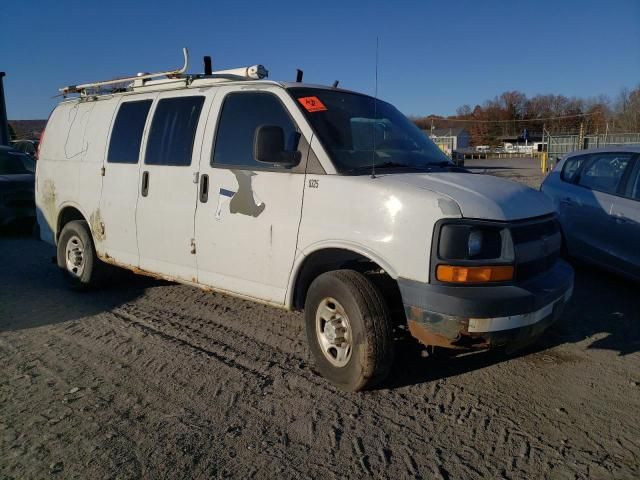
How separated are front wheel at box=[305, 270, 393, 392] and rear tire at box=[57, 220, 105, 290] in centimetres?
321

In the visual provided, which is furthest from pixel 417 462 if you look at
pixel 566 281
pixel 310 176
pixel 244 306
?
pixel 244 306

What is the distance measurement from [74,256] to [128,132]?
1.76 metres

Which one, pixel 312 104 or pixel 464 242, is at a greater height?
pixel 312 104

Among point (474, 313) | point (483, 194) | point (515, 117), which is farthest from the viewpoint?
point (515, 117)

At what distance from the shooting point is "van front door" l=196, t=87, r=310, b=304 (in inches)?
148

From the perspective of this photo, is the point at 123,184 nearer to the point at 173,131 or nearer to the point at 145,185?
the point at 145,185

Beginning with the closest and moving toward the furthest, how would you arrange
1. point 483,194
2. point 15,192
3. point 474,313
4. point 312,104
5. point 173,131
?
point 474,313
point 483,194
point 312,104
point 173,131
point 15,192

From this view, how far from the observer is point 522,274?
3.24m

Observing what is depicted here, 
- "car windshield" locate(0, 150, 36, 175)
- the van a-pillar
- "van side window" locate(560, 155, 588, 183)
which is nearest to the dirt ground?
"van side window" locate(560, 155, 588, 183)

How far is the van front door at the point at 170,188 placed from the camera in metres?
4.45

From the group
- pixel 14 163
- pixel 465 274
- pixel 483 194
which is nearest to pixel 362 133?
pixel 483 194

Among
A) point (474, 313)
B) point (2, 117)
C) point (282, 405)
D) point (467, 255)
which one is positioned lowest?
point (282, 405)

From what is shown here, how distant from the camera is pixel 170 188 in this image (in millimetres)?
4582

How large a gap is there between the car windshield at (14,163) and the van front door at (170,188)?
6958 millimetres
